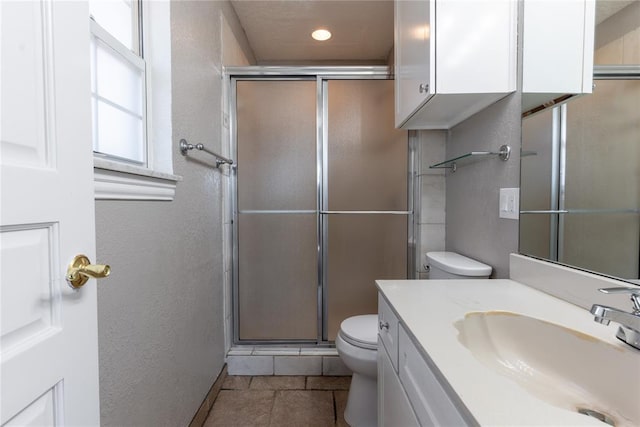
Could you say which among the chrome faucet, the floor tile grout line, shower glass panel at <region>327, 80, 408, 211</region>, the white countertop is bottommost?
the floor tile grout line

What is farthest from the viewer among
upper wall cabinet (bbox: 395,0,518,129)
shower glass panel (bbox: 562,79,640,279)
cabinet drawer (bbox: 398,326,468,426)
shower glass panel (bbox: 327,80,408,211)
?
shower glass panel (bbox: 327,80,408,211)

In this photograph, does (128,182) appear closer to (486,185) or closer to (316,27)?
(486,185)

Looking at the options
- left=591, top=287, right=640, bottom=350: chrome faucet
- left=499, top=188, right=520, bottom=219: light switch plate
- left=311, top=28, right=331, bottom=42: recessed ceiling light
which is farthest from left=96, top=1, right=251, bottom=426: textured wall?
left=499, top=188, right=520, bottom=219: light switch plate

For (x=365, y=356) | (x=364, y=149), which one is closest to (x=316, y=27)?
(x=364, y=149)

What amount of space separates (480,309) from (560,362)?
→ 0.66 ft

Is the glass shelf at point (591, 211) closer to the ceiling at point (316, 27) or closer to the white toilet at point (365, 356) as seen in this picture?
the white toilet at point (365, 356)

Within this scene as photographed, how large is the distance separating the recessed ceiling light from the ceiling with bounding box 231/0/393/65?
40 mm

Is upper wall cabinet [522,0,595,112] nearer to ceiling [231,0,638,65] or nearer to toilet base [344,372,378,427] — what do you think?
ceiling [231,0,638,65]

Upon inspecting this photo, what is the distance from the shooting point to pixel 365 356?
1504 mm

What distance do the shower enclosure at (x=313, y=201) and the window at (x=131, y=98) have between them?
2.64 ft

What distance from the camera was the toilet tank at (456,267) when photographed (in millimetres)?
1340

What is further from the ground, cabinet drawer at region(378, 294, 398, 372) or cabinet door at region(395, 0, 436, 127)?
cabinet door at region(395, 0, 436, 127)

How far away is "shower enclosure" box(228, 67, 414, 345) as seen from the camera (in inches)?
82.4

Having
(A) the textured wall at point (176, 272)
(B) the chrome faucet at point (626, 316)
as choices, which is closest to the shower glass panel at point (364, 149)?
(A) the textured wall at point (176, 272)
